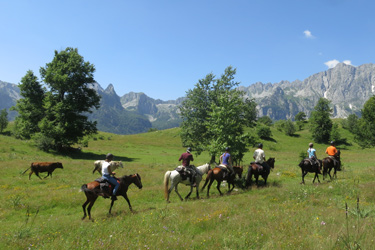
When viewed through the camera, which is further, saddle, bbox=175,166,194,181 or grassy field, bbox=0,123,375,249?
saddle, bbox=175,166,194,181

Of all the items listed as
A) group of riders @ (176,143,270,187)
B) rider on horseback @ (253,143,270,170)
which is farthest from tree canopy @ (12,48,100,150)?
rider on horseback @ (253,143,270,170)

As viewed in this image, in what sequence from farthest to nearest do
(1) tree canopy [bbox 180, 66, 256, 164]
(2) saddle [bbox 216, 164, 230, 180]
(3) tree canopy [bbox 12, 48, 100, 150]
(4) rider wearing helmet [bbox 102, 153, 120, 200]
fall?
(3) tree canopy [bbox 12, 48, 100, 150]
(1) tree canopy [bbox 180, 66, 256, 164]
(2) saddle [bbox 216, 164, 230, 180]
(4) rider wearing helmet [bbox 102, 153, 120, 200]

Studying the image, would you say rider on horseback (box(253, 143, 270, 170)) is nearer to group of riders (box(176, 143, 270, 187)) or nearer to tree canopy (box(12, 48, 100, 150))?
group of riders (box(176, 143, 270, 187))

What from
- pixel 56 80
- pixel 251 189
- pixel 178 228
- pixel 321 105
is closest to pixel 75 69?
pixel 56 80

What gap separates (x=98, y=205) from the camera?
47.1 feet

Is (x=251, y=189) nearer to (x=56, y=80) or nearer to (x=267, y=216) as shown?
(x=267, y=216)

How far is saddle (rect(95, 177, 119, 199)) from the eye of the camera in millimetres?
11670

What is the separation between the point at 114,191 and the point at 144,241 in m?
5.27

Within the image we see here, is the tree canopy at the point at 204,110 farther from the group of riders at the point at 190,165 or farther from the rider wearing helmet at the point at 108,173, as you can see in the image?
the rider wearing helmet at the point at 108,173

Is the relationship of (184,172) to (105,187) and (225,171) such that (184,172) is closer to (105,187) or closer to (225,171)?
(225,171)

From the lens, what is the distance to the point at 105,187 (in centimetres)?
1185

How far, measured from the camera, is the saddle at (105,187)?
1167 cm

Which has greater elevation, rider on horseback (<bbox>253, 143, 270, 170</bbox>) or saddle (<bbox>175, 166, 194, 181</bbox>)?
rider on horseback (<bbox>253, 143, 270, 170</bbox>)

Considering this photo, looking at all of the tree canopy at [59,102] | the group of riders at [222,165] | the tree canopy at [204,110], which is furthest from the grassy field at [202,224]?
the tree canopy at [59,102]
